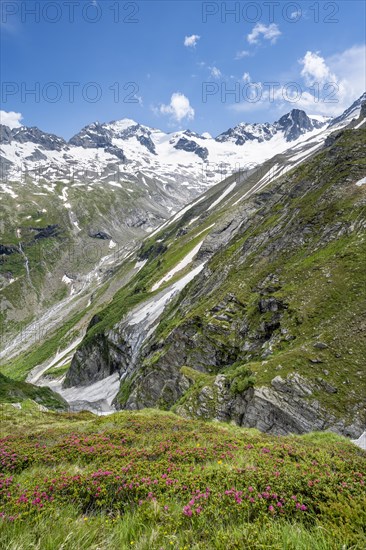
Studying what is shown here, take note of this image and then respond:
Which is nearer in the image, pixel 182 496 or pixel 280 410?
pixel 182 496

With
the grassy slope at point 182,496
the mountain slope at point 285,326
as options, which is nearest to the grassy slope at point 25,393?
the mountain slope at point 285,326

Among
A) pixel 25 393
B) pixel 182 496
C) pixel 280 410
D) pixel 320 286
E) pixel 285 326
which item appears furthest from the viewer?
pixel 25 393

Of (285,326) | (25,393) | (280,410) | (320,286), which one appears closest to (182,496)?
(280,410)

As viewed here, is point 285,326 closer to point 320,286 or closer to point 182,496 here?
Result: point 320,286

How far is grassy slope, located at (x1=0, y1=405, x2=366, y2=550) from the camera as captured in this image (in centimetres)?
513

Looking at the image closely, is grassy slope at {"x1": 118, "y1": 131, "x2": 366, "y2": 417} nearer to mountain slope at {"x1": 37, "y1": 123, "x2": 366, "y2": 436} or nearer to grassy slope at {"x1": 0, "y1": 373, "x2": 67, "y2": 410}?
mountain slope at {"x1": 37, "y1": 123, "x2": 366, "y2": 436}

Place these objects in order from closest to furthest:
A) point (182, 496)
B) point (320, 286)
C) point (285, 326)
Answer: point (182, 496) → point (285, 326) → point (320, 286)

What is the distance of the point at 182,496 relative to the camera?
6941 millimetres

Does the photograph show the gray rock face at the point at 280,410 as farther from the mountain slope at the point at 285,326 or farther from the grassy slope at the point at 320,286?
the grassy slope at the point at 320,286

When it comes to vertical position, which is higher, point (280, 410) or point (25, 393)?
point (25, 393)

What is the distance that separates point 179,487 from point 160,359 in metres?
34.7

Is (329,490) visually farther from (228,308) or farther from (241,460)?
(228,308)

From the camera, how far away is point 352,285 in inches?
993

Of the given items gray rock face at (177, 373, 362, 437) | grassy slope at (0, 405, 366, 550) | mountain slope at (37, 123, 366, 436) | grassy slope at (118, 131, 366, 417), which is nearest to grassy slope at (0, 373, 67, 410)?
mountain slope at (37, 123, 366, 436)
